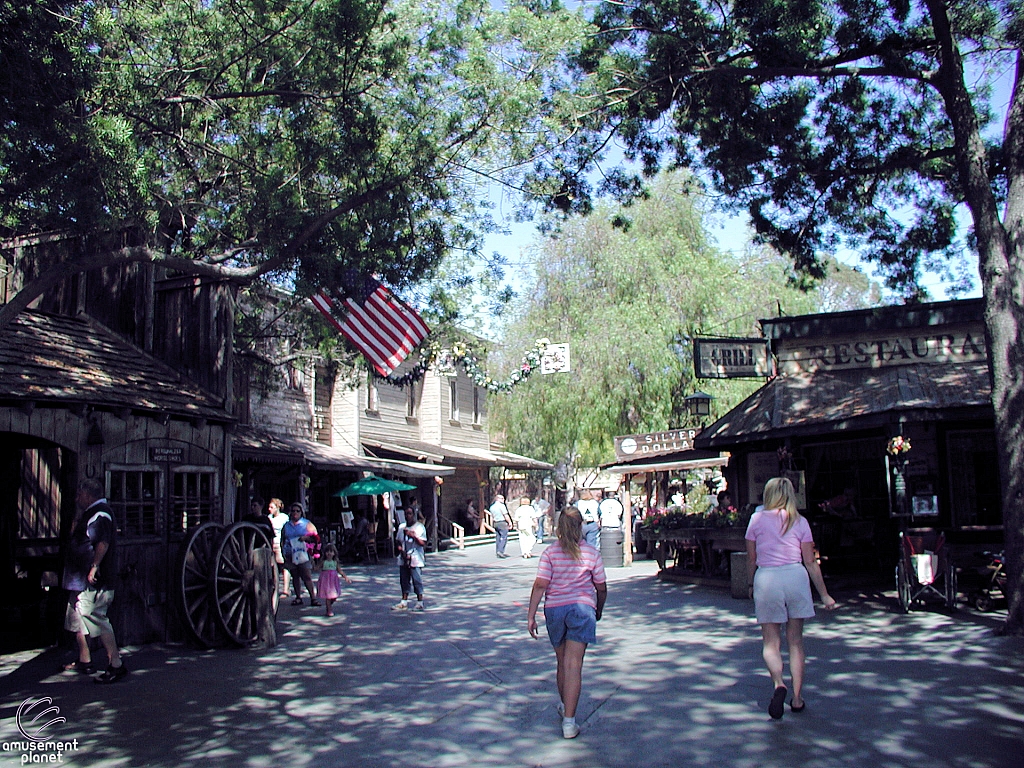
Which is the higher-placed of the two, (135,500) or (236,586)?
(135,500)

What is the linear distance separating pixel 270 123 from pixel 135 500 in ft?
18.2

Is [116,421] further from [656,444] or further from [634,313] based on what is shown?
[634,313]

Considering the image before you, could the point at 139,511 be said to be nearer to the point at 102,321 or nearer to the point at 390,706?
the point at 102,321

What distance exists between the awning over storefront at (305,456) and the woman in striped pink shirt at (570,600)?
1180 centimetres

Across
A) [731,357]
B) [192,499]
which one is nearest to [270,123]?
[192,499]

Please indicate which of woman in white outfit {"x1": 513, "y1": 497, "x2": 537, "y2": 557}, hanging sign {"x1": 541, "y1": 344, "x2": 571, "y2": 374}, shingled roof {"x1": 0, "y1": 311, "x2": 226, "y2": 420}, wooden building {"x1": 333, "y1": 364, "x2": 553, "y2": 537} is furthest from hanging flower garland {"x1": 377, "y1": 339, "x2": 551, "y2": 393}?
shingled roof {"x1": 0, "y1": 311, "x2": 226, "y2": 420}

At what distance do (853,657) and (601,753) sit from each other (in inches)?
161

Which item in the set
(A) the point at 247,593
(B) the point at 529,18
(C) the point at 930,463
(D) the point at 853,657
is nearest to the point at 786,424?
(C) the point at 930,463

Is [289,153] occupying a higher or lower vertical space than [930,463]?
higher

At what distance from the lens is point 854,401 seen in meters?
13.4

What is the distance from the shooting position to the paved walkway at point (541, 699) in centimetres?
595

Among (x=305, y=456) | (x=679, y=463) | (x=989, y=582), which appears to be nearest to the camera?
(x=989, y=582)

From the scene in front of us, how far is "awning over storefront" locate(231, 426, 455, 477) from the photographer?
62.8ft

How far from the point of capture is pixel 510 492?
49.6 meters
